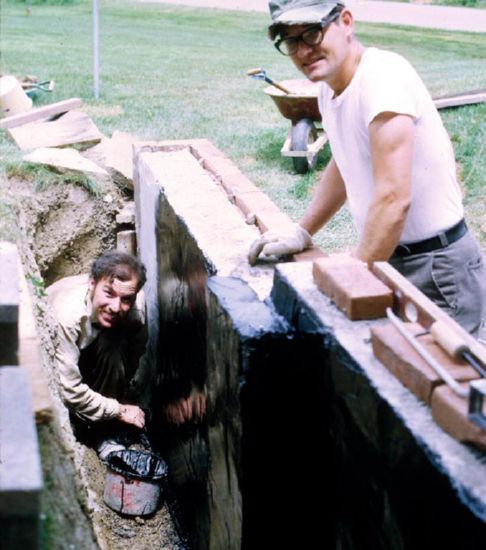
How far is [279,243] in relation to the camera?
3461 mm

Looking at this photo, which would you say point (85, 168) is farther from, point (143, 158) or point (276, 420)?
point (276, 420)

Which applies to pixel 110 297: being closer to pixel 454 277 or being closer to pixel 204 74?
pixel 454 277

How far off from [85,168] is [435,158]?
3.76 m

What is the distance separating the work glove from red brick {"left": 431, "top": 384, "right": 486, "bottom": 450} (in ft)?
4.94

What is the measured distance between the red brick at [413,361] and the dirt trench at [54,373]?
0.95 m

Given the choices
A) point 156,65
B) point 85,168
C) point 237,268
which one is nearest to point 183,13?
point 156,65

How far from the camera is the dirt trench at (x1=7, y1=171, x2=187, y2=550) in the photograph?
7.14ft

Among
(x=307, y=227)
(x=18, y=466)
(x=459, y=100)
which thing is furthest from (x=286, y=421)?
(x=459, y=100)

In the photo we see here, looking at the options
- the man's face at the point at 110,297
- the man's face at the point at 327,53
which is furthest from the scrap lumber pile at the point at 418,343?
the man's face at the point at 110,297

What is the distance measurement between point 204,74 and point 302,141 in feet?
22.0

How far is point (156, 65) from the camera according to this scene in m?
15.2

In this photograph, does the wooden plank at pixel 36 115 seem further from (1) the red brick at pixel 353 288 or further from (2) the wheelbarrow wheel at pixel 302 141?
(1) the red brick at pixel 353 288

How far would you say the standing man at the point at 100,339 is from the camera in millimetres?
4926

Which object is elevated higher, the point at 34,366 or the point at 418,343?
the point at 418,343
